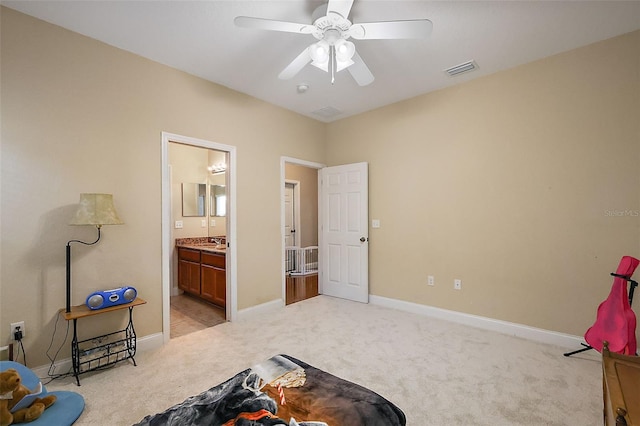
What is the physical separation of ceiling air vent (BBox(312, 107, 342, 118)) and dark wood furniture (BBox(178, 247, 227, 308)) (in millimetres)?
2561

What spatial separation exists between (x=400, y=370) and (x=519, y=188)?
7.57 ft

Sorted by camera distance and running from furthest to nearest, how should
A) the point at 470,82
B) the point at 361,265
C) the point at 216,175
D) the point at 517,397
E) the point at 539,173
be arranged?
the point at 216,175, the point at 361,265, the point at 470,82, the point at 539,173, the point at 517,397

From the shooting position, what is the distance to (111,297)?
2506mm

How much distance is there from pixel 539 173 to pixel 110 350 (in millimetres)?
4550

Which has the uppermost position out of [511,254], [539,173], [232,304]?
[539,173]

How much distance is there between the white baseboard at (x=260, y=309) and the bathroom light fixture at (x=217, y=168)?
2.71m

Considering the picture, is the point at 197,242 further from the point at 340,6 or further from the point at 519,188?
the point at 519,188

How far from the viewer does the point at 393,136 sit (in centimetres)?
417

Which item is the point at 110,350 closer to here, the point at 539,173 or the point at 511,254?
the point at 511,254

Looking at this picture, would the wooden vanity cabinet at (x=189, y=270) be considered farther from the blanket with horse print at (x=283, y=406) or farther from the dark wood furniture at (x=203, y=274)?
the blanket with horse print at (x=283, y=406)

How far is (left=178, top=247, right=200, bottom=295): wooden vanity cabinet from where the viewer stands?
445 centimetres

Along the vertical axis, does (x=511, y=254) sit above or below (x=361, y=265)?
above

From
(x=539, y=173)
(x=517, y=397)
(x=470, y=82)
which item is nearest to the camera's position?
(x=517, y=397)

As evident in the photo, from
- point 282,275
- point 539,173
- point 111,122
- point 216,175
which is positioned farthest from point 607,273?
point 216,175
